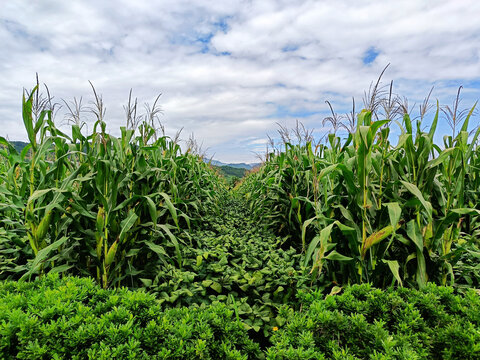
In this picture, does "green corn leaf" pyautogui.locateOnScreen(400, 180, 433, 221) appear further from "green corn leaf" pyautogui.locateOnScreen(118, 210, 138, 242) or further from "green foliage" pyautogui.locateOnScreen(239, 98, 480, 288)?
"green corn leaf" pyautogui.locateOnScreen(118, 210, 138, 242)

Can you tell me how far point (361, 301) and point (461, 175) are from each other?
1.28 metres

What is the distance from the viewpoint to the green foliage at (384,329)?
1.10 m

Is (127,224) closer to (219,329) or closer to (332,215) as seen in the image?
(219,329)

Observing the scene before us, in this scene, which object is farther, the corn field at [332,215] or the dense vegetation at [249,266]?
the corn field at [332,215]

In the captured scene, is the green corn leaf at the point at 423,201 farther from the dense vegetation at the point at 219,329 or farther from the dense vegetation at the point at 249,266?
the dense vegetation at the point at 219,329

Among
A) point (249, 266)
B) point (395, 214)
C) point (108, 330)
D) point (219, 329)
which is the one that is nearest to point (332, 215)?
point (395, 214)

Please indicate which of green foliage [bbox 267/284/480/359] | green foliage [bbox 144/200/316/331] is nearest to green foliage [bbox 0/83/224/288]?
green foliage [bbox 144/200/316/331]

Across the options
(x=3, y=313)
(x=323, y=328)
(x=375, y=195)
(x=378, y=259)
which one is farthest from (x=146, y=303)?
(x=375, y=195)

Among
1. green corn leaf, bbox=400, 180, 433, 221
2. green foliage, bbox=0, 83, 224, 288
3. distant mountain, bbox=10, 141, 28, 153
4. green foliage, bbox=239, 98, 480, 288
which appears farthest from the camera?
distant mountain, bbox=10, 141, 28, 153

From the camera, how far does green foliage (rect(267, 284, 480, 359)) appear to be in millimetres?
1102

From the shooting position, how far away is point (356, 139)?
6.63 feet

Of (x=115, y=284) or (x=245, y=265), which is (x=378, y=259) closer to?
(x=245, y=265)

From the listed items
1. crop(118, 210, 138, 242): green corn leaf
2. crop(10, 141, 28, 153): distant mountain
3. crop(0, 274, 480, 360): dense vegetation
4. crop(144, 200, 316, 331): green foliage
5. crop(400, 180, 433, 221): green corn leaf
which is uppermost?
crop(10, 141, 28, 153): distant mountain

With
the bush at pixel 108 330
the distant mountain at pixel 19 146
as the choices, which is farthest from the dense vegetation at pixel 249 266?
the distant mountain at pixel 19 146
